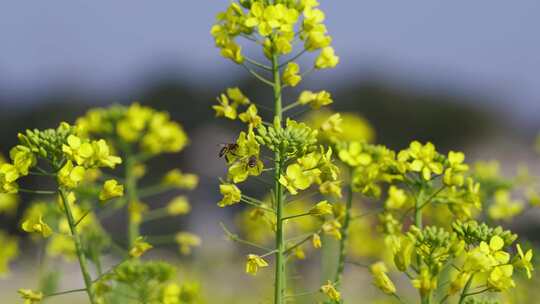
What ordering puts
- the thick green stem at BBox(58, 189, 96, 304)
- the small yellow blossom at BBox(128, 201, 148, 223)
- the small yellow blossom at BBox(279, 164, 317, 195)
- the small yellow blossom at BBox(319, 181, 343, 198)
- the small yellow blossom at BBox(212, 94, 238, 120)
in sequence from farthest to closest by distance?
1. the small yellow blossom at BBox(128, 201, 148, 223)
2. the small yellow blossom at BBox(212, 94, 238, 120)
3. the small yellow blossom at BBox(319, 181, 343, 198)
4. the thick green stem at BBox(58, 189, 96, 304)
5. the small yellow blossom at BBox(279, 164, 317, 195)

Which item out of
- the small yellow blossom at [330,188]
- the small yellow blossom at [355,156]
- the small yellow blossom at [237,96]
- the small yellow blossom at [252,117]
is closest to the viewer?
the small yellow blossom at [252,117]

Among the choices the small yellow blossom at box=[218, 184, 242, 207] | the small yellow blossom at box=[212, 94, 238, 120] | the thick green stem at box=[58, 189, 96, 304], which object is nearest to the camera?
the small yellow blossom at box=[218, 184, 242, 207]

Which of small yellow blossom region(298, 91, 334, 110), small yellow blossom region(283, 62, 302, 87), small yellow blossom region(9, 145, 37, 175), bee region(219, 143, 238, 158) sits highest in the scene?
small yellow blossom region(283, 62, 302, 87)

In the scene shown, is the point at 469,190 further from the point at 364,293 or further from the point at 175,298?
the point at 364,293

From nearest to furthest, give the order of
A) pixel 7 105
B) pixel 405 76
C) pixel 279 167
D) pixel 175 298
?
pixel 279 167 < pixel 175 298 < pixel 7 105 < pixel 405 76

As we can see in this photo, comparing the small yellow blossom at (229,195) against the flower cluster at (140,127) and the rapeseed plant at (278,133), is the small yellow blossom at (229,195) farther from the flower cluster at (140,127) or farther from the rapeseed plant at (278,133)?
the flower cluster at (140,127)

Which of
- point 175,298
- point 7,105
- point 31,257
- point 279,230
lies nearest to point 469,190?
point 279,230

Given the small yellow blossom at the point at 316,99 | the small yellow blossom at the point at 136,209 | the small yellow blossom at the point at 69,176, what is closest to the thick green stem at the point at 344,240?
the small yellow blossom at the point at 316,99

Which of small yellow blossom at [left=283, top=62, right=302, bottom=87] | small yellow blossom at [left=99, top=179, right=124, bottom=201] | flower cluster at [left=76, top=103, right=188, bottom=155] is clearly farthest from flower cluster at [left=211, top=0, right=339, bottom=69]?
flower cluster at [left=76, top=103, right=188, bottom=155]

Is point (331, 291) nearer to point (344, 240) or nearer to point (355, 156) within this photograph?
point (344, 240)

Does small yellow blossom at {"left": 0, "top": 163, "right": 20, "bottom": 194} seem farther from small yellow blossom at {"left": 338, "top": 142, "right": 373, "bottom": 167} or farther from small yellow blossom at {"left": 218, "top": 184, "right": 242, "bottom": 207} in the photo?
small yellow blossom at {"left": 338, "top": 142, "right": 373, "bottom": 167}

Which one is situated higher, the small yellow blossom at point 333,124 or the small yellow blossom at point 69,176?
the small yellow blossom at point 333,124
